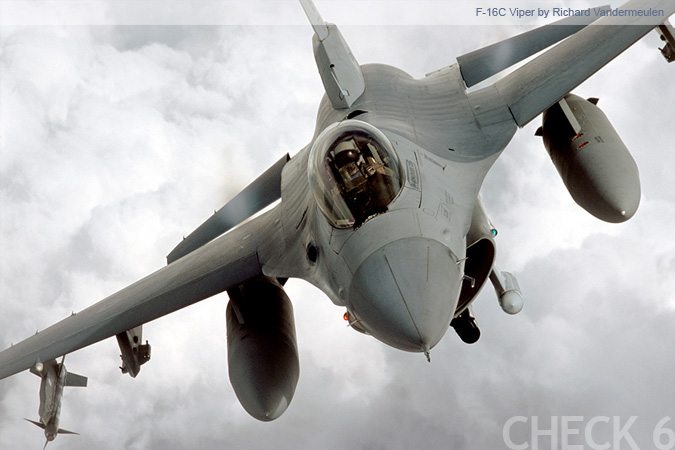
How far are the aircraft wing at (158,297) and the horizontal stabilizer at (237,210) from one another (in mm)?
1695

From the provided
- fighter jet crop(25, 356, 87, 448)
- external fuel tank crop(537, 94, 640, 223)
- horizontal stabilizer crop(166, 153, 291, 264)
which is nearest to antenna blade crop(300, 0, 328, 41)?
horizontal stabilizer crop(166, 153, 291, 264)

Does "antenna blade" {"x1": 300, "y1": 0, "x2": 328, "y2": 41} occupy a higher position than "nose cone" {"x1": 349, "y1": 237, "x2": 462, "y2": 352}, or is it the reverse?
"antenna blade" {"x1": 300, "y1": 0, "x2": 328, "y2": 41}

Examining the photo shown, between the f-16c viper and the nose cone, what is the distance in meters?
0.05

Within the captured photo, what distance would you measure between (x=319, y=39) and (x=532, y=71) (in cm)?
433

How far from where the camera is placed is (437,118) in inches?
497

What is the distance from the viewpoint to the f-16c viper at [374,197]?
8.80 meters

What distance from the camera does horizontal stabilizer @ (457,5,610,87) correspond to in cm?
1465

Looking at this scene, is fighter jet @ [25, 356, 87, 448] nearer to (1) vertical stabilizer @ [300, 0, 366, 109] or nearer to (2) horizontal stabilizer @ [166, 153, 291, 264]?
(2) horizontal stabilizer @ [166, 153, 291, 264]

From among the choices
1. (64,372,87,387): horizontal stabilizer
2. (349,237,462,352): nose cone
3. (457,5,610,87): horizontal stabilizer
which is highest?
(457,5,610,87): horizontal stabilizer

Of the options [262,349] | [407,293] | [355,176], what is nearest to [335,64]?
[355,176]

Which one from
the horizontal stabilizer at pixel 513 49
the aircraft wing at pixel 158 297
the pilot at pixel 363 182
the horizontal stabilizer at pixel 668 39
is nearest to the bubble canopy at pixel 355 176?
the pilot at pixel 363 182

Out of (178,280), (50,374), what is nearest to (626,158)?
(178,280)

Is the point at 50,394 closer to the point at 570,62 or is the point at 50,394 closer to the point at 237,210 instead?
the point at 237,210

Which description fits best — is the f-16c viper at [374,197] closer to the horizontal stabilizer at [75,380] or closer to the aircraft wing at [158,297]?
the aircraft wing at [158,297]
